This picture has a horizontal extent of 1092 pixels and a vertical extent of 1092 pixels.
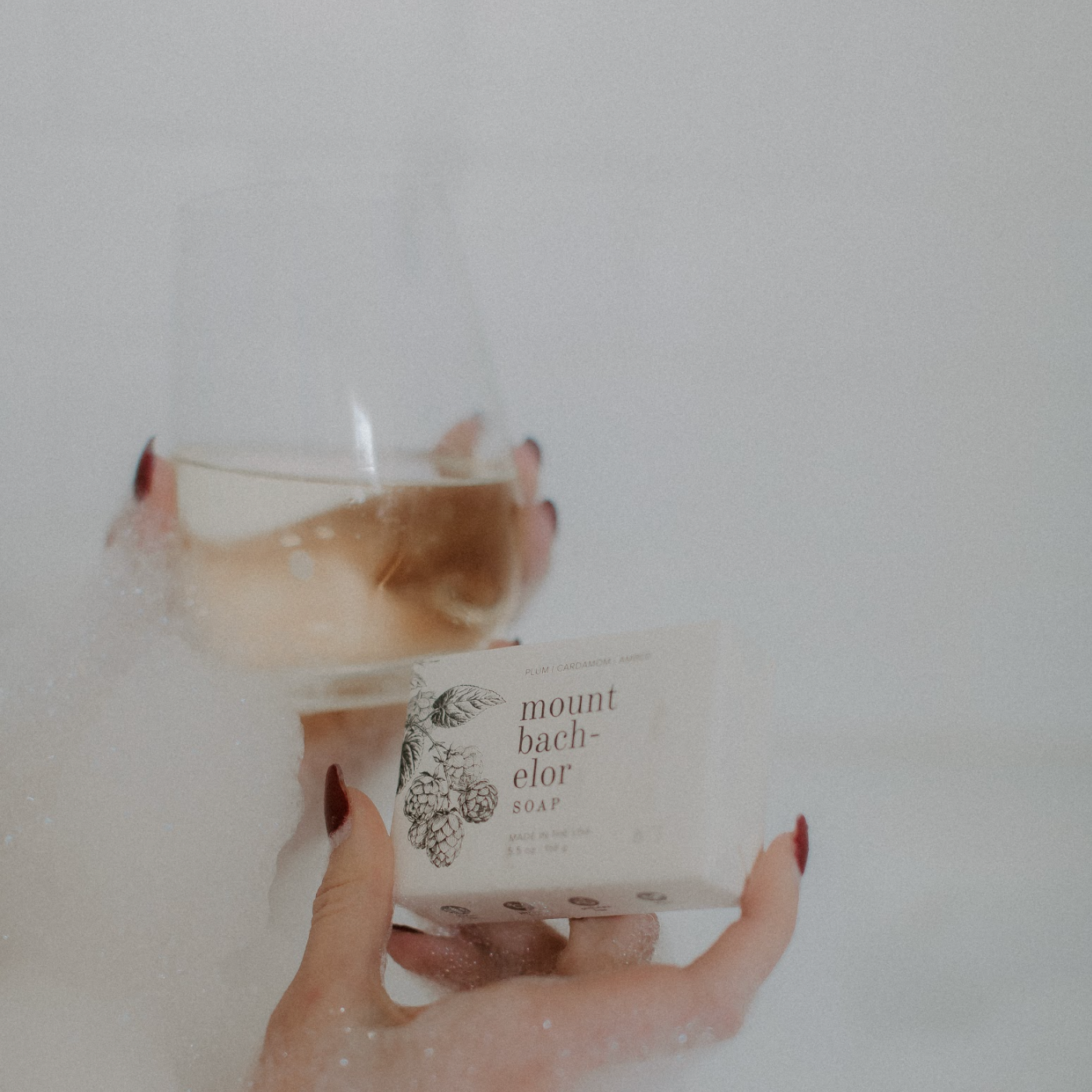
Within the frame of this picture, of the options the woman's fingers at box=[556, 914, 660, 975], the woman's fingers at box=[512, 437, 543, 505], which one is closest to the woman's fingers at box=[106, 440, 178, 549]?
the woman's fingers at box=[512, 437, 543, 505]

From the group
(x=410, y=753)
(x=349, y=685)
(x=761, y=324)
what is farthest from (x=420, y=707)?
(x=761, y=324)

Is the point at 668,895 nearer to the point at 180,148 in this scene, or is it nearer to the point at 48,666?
the point at 48,666

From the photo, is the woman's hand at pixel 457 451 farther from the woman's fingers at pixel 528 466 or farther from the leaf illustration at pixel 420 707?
the leaf illustration at pixel 420 707

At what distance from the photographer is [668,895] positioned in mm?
419

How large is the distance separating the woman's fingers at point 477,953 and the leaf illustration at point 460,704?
129 millimetres

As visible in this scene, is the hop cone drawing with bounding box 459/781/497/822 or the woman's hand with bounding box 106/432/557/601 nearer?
the hop cone drawing with bounding box 459/781/497/822

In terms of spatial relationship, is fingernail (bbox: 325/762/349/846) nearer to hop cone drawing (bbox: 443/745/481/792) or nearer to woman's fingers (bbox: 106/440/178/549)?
hop cone drawing (bbox: 443/745/481/792)

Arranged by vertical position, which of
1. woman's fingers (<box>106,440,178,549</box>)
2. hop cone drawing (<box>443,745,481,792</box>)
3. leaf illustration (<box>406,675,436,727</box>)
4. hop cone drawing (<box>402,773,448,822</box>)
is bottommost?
hop cone drawing (<box>402,773,448,822</box>)

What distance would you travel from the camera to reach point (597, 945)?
0.50m

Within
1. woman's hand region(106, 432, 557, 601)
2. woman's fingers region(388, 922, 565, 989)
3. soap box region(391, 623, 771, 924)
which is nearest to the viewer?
soap box region(391, 623, 771, 924)

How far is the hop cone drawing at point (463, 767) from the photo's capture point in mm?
456

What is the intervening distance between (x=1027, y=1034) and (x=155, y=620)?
63 cm

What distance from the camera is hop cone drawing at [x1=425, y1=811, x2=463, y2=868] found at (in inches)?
17.6

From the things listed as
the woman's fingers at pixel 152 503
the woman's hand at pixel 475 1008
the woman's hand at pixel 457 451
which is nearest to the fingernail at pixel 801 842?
the woman's hand at pixel 475 1008
